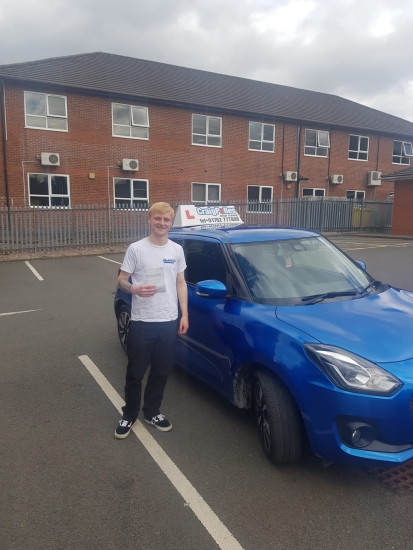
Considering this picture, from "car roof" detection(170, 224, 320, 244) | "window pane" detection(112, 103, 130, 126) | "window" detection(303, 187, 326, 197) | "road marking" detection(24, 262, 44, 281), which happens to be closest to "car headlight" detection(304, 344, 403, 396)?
"car roof" detection(170, 224, 320, 244)

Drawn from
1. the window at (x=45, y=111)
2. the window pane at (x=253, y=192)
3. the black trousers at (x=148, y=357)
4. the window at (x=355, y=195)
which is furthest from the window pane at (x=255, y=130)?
the black trousers at (x=148, y=357)

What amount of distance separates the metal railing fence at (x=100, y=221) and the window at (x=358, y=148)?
514 cm

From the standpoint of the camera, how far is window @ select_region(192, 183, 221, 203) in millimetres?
22094

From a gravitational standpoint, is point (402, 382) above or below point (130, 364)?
above

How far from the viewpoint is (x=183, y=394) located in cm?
410

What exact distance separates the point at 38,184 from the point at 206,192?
320 inches

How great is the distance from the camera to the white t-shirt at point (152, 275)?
125 inches

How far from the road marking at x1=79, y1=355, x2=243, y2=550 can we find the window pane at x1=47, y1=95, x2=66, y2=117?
17.6 meters

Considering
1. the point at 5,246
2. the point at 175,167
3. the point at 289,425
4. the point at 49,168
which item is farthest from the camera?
the point at 175,167

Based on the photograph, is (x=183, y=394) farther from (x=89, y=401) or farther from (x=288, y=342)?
(x=288, y=342)

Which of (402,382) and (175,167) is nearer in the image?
(402,382)

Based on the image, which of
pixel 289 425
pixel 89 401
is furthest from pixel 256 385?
pixel 89 401

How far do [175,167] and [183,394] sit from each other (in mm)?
18471

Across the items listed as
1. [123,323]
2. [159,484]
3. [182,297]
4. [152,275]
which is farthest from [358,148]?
[159,484]
